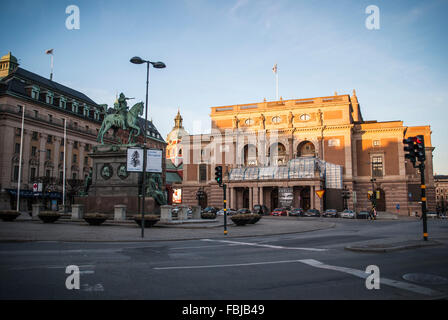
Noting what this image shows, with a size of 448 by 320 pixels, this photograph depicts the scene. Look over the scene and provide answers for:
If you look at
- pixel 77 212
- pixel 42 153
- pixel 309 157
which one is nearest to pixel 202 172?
pixel 309 157

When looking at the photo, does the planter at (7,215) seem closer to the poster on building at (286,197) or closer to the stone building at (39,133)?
the stone building at (39,133)

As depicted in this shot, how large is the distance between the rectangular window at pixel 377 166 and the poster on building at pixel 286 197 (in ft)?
59.6

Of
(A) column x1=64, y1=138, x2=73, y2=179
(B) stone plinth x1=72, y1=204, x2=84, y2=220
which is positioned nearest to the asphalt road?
(B) stone plinth x1=72, y1=204, x2=84, y2=220

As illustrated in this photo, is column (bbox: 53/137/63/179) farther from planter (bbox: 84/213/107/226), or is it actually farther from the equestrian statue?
planter (bbox: 84/213/107/226)

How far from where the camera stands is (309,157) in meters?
70.8

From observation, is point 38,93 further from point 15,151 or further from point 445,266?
point 445,266

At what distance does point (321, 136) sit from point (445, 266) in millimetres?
64059

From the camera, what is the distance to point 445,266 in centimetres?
948

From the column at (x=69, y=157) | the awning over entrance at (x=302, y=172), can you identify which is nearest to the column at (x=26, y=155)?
the column at (x=69, y=157)

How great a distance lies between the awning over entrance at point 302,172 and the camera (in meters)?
65.1

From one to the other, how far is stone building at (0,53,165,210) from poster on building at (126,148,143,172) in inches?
Result: 1386

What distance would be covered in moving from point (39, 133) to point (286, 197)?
45919 millimetres

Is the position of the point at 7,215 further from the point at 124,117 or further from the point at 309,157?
the point at 309,157
